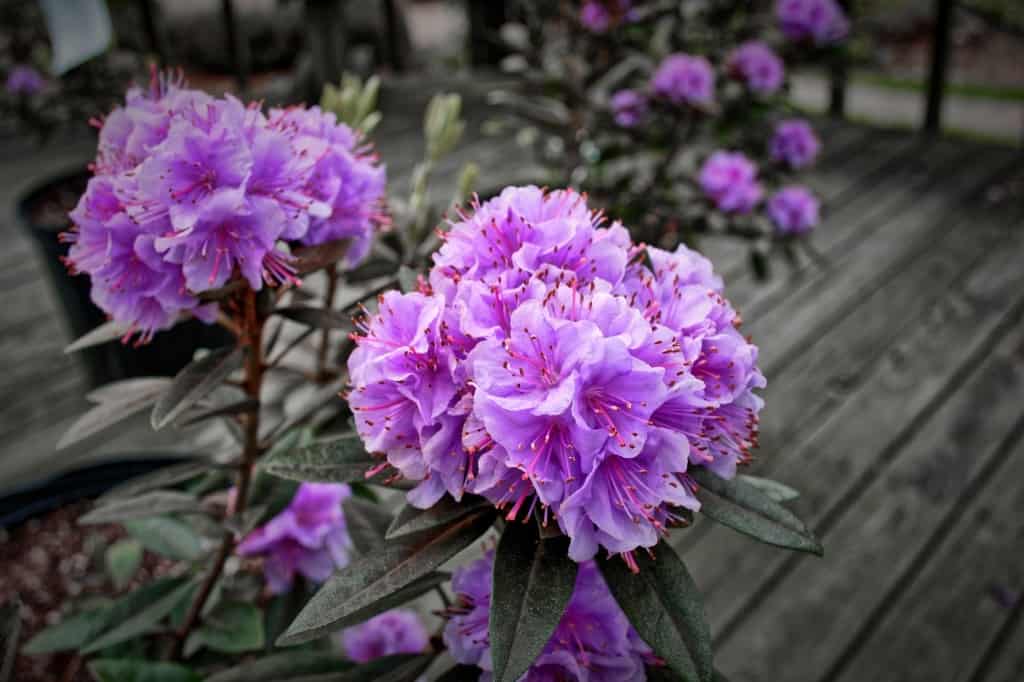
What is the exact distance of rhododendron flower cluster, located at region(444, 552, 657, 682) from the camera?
2.30 feet

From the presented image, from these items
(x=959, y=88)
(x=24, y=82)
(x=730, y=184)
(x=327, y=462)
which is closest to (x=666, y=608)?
(x=327, y=462)

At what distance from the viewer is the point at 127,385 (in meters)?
0.97

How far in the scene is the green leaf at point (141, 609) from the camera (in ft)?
3.29

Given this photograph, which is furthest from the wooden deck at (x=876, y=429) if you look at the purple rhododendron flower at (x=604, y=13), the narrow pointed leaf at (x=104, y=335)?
the narrow pointed leaf at (x=104, y=335)

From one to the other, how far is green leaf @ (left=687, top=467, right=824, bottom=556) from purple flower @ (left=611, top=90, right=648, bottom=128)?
1360mm

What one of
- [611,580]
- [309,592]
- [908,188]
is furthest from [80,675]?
[908,188]

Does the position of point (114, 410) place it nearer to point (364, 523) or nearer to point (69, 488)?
point (364, 523)

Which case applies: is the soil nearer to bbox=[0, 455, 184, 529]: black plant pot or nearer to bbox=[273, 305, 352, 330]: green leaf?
Result: bbox=[0, 455, 184, 529]: black plant pot

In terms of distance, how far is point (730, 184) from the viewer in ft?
6.31

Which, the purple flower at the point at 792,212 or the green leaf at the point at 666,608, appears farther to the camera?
the purple flower at the point at 792,212

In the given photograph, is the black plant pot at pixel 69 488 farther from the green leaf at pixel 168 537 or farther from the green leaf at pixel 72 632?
the green leaf at pixel 72 632

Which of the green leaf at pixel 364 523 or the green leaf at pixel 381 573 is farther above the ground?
the green leaf at pixel 381 573

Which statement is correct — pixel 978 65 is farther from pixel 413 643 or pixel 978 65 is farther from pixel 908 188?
pixel 413 643

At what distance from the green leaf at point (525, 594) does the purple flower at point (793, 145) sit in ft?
5.36
